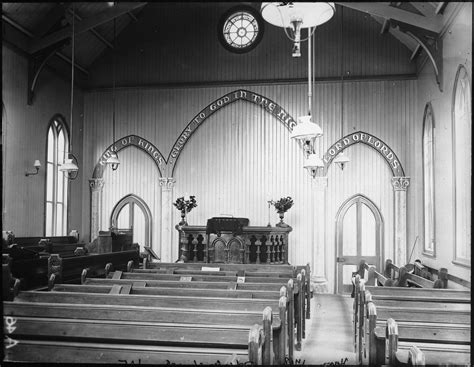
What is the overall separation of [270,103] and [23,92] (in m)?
5.48

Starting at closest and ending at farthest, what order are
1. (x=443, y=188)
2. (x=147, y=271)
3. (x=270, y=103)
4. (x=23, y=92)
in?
(x=147, y=271), (x=443, y=188), (x=23, y=92), (x=270, y=103)

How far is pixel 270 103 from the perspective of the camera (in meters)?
11.9

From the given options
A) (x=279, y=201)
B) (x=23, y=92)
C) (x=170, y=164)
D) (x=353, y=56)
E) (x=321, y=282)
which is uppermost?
(x=353, y=56)

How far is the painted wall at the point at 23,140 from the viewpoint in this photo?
31.4 feet

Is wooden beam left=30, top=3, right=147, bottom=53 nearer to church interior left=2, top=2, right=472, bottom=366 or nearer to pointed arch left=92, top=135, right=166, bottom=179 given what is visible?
church interior left=2, top=2, right=472, bottom=366

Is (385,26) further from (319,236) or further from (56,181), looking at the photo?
(56,181)

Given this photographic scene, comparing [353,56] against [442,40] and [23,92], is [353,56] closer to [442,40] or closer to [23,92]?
[442,40]

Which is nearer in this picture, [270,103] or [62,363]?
[62,363]

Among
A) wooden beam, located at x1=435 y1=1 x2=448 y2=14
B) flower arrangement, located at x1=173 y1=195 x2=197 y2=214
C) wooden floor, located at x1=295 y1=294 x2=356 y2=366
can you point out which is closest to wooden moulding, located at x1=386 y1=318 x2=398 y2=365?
wooden floor, located at x1=295 y1=294 x2=356 y2=366

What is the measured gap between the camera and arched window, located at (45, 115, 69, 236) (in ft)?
36.8

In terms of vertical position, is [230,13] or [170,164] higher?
[230,13]

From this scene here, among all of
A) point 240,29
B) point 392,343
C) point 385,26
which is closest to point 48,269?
point 392,343

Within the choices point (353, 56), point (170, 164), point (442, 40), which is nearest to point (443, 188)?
point (442, 40)

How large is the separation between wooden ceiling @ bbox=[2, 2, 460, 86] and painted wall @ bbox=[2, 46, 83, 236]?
44 cm
